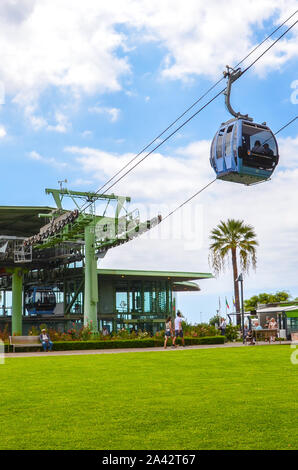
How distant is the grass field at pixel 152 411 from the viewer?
549 centimetres

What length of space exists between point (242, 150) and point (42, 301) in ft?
137

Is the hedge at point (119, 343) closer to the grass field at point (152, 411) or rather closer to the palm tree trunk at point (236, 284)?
the palm tree trunk at point (236, 284)

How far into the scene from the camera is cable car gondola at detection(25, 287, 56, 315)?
52.8 metres

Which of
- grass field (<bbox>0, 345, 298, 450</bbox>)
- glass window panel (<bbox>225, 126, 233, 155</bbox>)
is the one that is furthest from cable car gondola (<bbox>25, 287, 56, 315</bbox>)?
grass field (<bbox>0, 345, 298, 450</bbox>)

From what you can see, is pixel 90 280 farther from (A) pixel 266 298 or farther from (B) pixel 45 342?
(A) pixel 266 298

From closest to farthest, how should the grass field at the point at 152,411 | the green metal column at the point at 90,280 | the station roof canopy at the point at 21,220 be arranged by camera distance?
the grass field at the point at 152,411, the green metal column at the point at 90,280, the station roof canopy at the point at 21,220

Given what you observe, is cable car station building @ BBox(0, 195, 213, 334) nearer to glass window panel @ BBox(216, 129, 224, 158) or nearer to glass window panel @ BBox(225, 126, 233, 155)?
glass window panel @ BBox(216, 129, 224, 158)

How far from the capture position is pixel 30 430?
20.0 ft

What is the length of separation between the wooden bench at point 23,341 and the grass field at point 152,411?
15891 millimetres

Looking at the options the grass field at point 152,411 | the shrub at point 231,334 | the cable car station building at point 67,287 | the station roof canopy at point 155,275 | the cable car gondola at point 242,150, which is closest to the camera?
the grass field at point 152,411

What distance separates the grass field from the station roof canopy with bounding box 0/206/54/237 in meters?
31.7

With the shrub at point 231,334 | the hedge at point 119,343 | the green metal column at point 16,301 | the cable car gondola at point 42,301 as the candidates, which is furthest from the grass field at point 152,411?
the cable car gondola at point 42,301

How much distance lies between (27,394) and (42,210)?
35089 millimetres

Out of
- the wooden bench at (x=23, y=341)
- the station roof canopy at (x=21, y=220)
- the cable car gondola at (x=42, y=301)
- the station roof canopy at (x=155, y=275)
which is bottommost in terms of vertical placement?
the wooden bench at (x=23, y=341)
